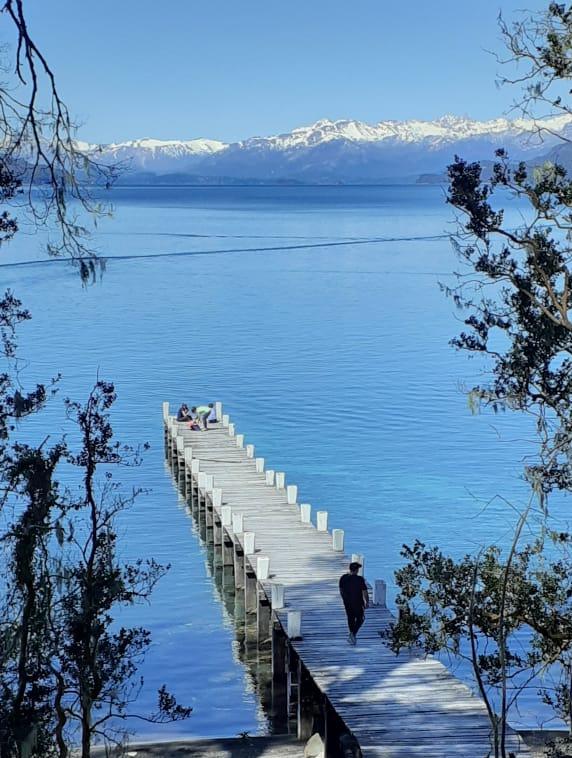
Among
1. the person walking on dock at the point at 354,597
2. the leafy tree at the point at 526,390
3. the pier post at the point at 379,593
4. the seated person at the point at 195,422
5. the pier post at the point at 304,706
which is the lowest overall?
the pier post at the point at 304,706

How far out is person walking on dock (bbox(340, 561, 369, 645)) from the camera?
736 inches

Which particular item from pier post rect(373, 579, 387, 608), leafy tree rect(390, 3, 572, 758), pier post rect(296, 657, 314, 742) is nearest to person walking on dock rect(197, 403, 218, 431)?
pier post rect(373, 579, 387, 608)

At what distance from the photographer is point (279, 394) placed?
51.5 metres

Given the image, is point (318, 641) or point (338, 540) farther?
point (338, 540)

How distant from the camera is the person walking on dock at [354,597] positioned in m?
18.7

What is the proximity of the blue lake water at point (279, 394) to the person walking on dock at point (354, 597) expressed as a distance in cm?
366

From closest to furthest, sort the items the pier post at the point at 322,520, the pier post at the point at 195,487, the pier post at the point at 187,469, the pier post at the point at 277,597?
1. the pier post at the point at 277,597
2. the pier post at the point at 322,520
3. the pier post at the point at 195,487
4. the pier post at the point at 187,469

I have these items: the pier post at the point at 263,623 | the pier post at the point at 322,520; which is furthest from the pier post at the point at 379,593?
the pier post at the point at 322,520

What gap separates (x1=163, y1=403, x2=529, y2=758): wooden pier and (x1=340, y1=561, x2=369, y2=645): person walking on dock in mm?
363

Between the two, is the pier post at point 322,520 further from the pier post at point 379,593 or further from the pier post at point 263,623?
the pier post at point 379,593

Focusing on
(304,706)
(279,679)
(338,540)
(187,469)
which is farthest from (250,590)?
(187,469)

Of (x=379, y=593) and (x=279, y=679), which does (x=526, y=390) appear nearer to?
(x=379, y=593)

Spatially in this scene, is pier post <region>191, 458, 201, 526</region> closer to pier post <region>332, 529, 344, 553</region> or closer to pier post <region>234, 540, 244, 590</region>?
pier post <region>234, 540, 244, 590</region>

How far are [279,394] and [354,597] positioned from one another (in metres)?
32.9
